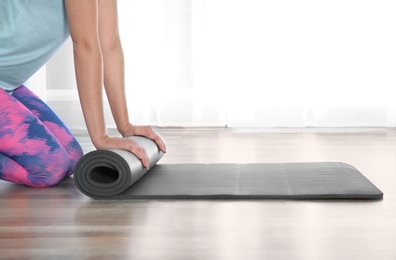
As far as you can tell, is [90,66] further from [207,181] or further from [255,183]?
[255,183]

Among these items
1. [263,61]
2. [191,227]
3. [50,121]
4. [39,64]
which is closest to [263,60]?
[263,61]

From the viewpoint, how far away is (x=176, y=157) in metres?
3.13

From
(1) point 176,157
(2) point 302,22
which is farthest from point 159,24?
(1) point 176,157

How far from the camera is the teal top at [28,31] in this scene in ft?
7.68

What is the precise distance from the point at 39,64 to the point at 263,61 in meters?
2.29

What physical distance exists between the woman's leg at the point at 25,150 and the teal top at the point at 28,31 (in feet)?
0.40

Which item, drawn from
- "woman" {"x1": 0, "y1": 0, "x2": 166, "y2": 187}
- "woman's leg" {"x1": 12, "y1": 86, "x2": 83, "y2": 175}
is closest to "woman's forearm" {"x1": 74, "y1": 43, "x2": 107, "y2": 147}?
"woman" {"x1": 0, "y1": 0, "x2": 166, "y2": 187}

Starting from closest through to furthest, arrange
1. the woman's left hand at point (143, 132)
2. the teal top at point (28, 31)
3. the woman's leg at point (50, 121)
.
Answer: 1. the teal top at point (28, 31)
2. the woman's left hand at point (143, 132)
3. the woman's leg at point (50, 121)

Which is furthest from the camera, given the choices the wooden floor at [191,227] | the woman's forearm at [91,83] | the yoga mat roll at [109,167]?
the woman's forearm at [91,83]

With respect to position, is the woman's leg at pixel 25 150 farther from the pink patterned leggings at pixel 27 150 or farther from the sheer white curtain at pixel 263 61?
the sheer white curtain at pixel 263 61

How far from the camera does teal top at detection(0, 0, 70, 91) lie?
2340 millimetres

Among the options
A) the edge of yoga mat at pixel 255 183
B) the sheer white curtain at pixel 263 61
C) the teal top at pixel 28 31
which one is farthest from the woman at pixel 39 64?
the sheer white curtain at pixel 263 61

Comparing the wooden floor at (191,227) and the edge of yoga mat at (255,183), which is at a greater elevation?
the wooden floor at (191,227)

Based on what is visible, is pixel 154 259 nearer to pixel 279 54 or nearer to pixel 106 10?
pixel 106 10
